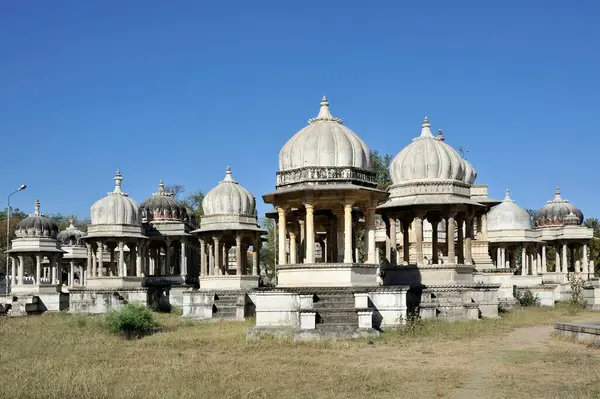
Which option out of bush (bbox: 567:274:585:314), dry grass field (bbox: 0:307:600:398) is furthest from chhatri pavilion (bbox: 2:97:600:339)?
dry grass field (bbox: 0:307:600:398)

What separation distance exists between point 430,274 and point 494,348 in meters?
9.58

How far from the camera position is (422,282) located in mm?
28547

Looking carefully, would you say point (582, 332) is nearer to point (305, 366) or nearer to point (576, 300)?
point (305, 366)

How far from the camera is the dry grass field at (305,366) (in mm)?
12734

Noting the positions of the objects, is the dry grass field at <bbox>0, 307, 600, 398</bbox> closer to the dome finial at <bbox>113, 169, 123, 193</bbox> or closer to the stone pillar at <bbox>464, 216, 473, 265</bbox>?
the stone pillar at <bbox>464, 216, 473, 265</bbox>

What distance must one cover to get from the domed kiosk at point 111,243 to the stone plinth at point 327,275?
1612cm

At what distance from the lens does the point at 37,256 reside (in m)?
46.1

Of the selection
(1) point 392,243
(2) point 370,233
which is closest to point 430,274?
(1) point 392,243

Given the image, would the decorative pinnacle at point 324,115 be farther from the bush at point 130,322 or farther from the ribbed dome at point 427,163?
the bush at point 130,322

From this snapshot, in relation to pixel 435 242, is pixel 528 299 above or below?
below

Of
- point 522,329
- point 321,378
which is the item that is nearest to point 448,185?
point 522,329

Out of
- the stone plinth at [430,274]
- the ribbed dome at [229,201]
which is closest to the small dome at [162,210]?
the ribbed dome at [229,201]

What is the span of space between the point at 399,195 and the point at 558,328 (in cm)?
978

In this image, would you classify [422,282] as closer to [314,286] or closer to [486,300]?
[486,300]
